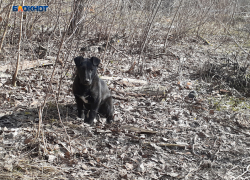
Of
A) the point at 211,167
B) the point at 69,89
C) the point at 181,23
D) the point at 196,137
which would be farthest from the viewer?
the point at 181,23

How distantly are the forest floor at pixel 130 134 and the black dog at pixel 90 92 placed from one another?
228mm

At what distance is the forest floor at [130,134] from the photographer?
374cm

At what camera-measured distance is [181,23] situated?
1143cm

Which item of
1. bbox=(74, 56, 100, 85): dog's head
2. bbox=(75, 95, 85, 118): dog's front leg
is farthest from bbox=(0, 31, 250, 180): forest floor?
bbox=(74, 56, 100, 85): dog's head

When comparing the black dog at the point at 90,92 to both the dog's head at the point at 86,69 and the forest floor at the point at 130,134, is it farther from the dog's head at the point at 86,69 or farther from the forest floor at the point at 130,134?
the forest floor at the point at 130,134

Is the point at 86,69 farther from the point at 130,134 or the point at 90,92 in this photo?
the point at 130,134

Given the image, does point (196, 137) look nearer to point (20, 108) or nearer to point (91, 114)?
point (91, 114)

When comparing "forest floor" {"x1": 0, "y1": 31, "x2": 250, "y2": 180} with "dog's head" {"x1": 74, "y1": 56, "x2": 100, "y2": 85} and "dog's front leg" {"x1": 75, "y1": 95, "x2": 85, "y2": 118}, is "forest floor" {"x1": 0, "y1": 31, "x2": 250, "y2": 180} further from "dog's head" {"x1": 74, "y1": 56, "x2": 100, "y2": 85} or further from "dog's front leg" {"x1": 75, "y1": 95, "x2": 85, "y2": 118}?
"dog's head" {"x1": 74, "y1": 56, "x2": 100, "y2": 85}

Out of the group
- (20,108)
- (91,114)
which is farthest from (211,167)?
(20,108)

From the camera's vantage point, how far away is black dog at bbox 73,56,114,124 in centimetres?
470

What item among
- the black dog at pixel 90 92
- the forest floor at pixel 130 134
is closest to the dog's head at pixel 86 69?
the black dog at pixel 90 92

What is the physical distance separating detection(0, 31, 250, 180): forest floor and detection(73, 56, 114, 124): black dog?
0.75 ft

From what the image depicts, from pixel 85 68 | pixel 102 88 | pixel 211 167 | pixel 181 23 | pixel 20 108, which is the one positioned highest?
pixel 181 23

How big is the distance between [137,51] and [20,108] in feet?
19.6
